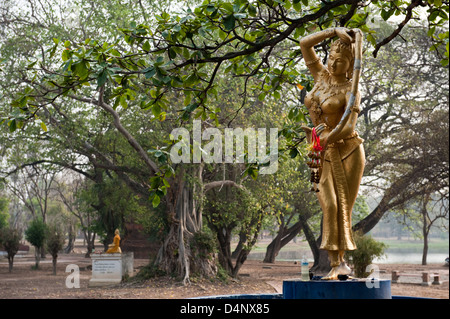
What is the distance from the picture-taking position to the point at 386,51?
69.1ft

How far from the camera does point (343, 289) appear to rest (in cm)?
516

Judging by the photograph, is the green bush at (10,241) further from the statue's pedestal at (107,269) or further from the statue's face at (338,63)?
the statue's face at (338,63)

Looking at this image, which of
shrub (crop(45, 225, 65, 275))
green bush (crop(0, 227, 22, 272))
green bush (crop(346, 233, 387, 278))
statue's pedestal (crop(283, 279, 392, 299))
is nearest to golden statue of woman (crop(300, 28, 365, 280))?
statue's pedestal (crop(283, 279, 392, 299))

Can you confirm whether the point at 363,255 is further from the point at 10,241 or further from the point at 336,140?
the point at 10,241

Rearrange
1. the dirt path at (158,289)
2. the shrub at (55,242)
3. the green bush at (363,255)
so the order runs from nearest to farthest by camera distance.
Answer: the green bush at (363,255), the dirt path at (158,289), the shrub at (55,242)

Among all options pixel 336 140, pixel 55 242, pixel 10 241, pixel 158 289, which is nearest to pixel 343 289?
pixel 336 140

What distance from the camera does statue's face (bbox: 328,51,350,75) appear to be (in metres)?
5.83

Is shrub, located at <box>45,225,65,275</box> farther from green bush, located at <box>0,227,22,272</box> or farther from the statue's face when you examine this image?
the statue's face

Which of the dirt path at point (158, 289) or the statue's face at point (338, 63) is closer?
the statue's face at point (338, 63)

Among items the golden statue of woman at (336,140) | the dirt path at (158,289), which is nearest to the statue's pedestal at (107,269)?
the dirt path at (158,289)

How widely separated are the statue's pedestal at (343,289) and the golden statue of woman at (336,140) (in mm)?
406

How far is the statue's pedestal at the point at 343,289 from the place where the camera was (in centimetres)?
516

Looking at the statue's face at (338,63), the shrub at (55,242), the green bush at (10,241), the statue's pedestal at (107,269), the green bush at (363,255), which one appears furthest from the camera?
the green bush at (10,241)

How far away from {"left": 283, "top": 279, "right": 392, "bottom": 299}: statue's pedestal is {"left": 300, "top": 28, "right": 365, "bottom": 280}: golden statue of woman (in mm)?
406
